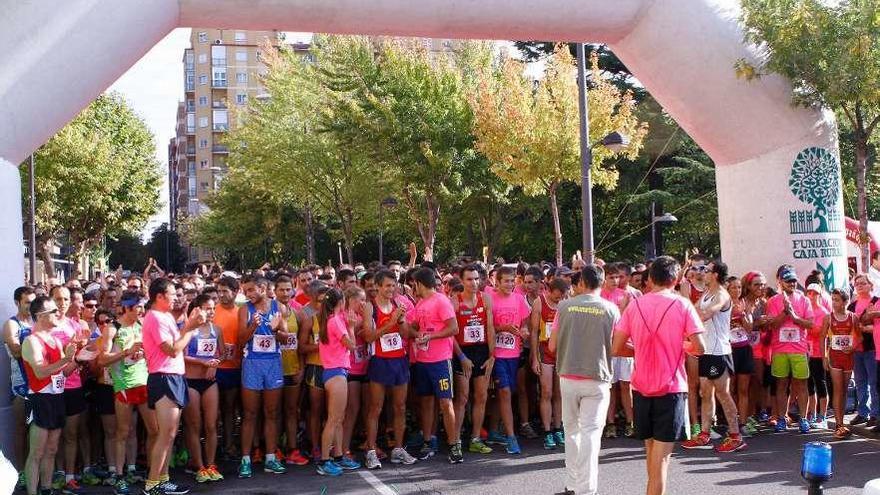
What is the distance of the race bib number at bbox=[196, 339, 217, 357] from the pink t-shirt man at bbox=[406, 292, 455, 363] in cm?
190

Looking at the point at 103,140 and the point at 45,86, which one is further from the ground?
the point at 103,140

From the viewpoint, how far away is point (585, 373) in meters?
7.00

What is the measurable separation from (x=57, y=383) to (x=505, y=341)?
167 inches

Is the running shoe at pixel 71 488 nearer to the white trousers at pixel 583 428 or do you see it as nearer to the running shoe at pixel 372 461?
the running shoe at pixel 372 461

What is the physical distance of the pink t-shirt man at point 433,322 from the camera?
8.61 m

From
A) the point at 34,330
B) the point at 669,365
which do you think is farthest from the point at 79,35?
the point at 669,365

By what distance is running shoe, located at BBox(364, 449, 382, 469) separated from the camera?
8602 millimetres

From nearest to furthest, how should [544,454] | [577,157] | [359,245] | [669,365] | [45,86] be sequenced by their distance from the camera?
[669,365] < [45,86] < [544,454] < [577,157] < [359,245]

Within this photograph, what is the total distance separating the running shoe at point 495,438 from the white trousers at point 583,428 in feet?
7.90

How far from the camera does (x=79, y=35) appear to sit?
8219mm

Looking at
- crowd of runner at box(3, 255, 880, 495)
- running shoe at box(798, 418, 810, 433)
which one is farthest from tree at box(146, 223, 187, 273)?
running shoe at box(798, 418, 810, 433)

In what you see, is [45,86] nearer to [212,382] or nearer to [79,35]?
[79,35]

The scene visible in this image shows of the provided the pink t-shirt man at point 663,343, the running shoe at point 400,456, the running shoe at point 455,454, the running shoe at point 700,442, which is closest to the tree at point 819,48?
the running shoe at point 700,442

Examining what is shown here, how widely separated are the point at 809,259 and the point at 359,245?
40.5 meters
